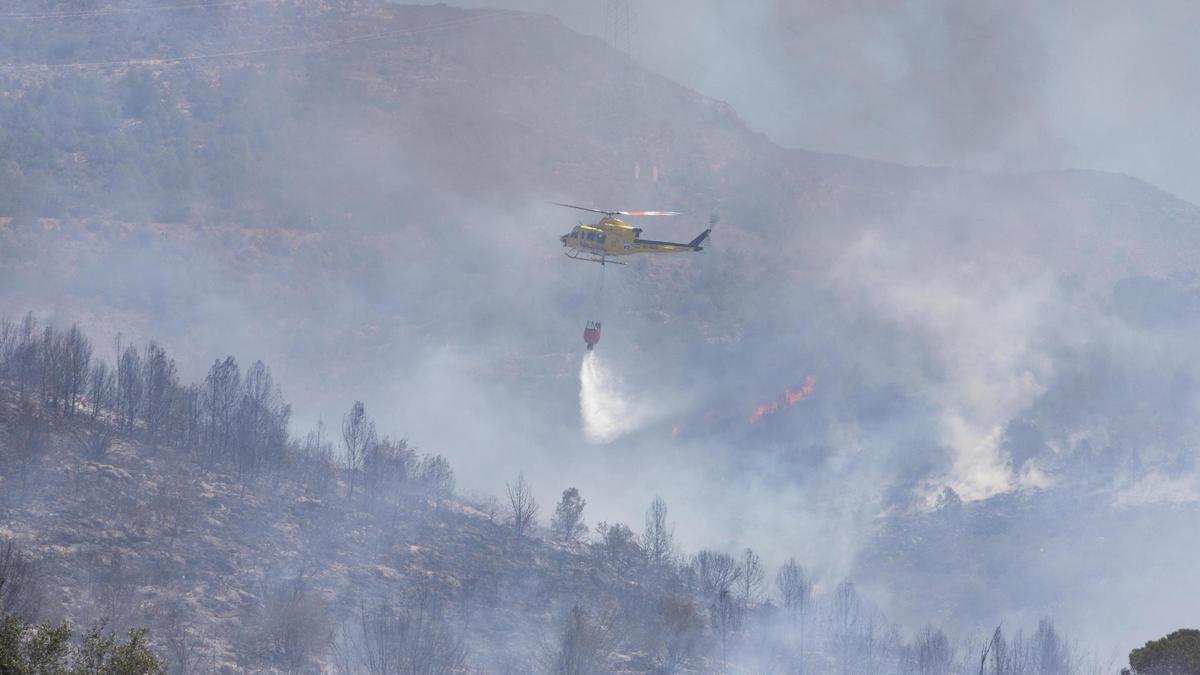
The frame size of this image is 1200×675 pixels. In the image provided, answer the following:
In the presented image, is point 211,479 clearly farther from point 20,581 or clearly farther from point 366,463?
point 20,581

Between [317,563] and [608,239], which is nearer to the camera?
[608,239]

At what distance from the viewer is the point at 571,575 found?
16512 centimetres

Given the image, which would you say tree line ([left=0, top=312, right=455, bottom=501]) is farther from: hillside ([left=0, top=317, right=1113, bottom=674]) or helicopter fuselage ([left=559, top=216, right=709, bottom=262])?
helicopter fuselage ([left=559, top=216, right=709, bottom=262])

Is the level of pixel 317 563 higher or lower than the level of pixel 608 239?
lower

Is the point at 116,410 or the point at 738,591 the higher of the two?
the point at 116,410

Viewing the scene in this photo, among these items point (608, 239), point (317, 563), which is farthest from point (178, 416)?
point (608, 239)

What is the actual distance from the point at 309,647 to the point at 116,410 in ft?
172

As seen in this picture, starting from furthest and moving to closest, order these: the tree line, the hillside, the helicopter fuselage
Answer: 1. the tree line
2. the helicopter fuselage
3. the hillside

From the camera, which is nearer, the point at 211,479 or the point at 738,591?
the point at 211,479

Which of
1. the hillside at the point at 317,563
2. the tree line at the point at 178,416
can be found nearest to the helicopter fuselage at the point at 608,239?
the hillside at the point at 317,563

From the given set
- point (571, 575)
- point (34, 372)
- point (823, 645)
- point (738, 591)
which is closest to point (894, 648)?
point (823, 645)

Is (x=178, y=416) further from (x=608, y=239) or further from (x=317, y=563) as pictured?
(x=608, y=239)

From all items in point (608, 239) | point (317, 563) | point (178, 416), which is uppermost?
point (608, 239)

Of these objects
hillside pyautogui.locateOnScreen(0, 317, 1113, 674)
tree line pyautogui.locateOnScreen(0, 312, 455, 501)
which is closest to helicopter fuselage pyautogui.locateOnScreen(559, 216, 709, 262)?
hillside pyautogui.locateOnScreen(0, 317, 1113, 674)
